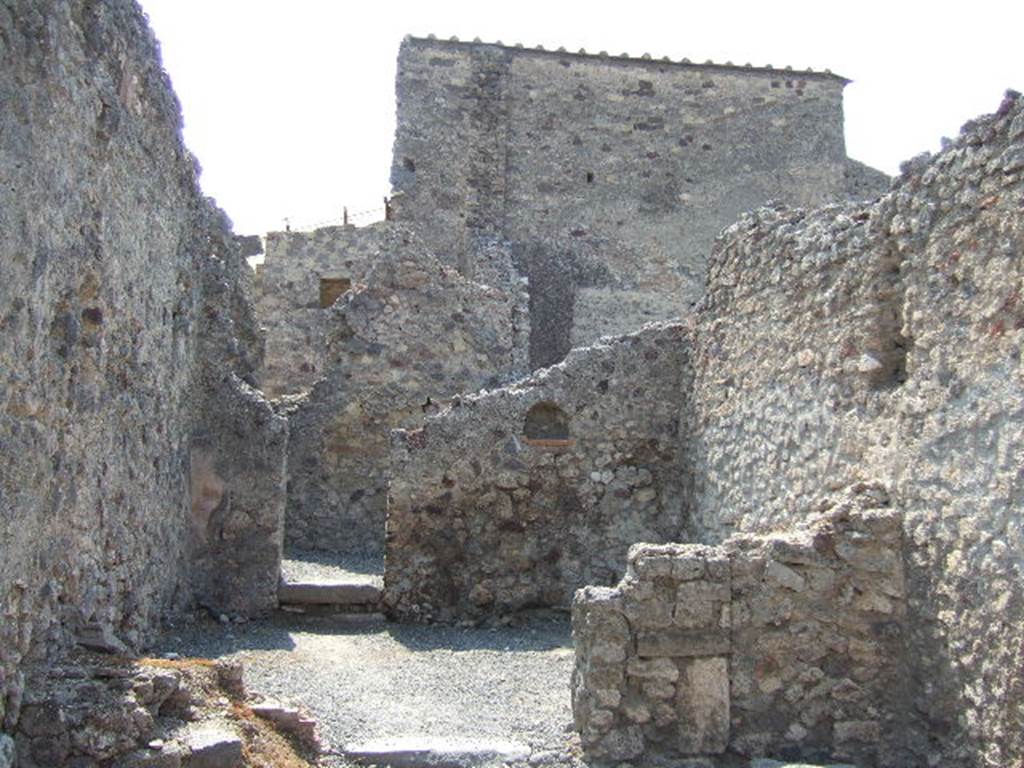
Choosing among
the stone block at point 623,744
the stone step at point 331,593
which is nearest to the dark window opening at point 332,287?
the stone step at point 331,593

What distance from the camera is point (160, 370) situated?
7.74 metres

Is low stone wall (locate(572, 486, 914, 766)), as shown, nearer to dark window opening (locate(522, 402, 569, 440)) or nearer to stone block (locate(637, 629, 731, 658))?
stone block (locate(637, 629, 731, 658))

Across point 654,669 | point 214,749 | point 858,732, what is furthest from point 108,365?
point 858,732

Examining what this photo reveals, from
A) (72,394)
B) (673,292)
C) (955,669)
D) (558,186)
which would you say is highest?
(558,186)

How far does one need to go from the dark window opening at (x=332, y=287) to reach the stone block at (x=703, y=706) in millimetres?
12360

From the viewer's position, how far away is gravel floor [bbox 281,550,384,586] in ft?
32.0

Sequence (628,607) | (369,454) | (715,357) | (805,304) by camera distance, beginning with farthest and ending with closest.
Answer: (369,454), (715,357), (805,304), (628,607)

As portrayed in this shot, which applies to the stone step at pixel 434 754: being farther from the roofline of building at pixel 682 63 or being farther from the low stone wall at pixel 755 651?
the roofline of building at pixel 682 63

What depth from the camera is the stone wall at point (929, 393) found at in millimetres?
5223

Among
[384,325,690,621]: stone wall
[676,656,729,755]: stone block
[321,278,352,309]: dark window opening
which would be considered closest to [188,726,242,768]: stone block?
[676,656,729,755]: stone block

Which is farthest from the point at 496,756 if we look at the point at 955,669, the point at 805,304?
the point at 805,304

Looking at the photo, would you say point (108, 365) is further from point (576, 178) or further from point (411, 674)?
point (576, 178)

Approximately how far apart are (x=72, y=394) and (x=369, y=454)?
605 cm

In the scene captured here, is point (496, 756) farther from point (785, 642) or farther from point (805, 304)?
point (805, 304)
